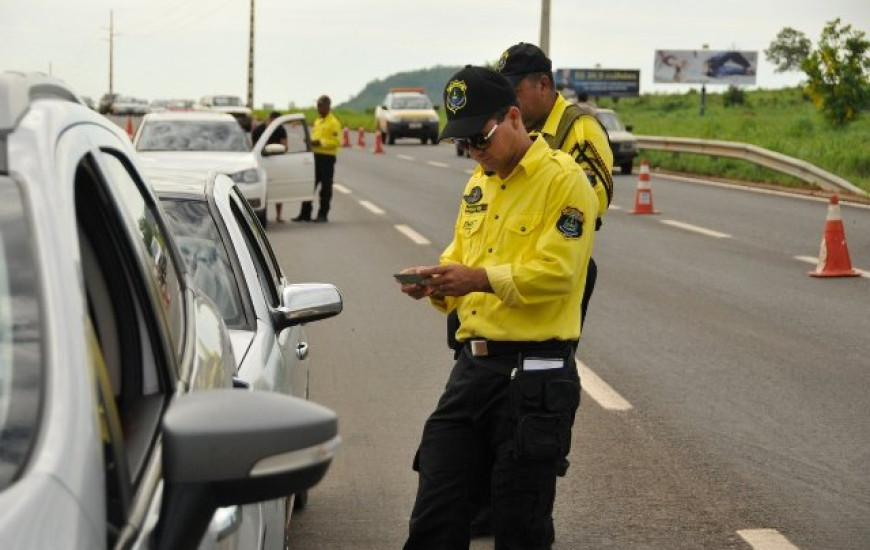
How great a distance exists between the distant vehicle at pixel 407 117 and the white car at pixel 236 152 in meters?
31.0

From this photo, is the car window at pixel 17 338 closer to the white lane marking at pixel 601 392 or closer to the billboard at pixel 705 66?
the white lane marking at pixel 601 392

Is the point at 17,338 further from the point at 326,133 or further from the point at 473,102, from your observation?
the point at 326,133

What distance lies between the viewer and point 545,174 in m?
4.62

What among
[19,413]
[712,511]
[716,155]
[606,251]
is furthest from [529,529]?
[716,155]

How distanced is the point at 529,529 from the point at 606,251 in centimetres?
1309

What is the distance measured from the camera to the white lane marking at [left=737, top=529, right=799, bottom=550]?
19.3 ft

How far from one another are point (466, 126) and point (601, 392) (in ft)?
15.3

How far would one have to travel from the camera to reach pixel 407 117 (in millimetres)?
52375

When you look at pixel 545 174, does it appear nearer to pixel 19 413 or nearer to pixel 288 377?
pixel 288 377

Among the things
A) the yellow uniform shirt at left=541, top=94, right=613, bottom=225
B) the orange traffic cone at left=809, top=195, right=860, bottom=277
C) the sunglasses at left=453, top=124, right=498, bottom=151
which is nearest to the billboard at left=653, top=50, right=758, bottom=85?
the orange traffic cone at left=809, top=195, right=860, bottom=277

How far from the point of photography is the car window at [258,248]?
573 cm

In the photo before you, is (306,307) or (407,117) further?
(407,117)

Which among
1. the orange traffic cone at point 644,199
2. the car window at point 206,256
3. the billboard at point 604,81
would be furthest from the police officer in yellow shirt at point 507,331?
the billboard at point 604,81

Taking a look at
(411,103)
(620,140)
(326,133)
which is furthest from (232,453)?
(411,103)
